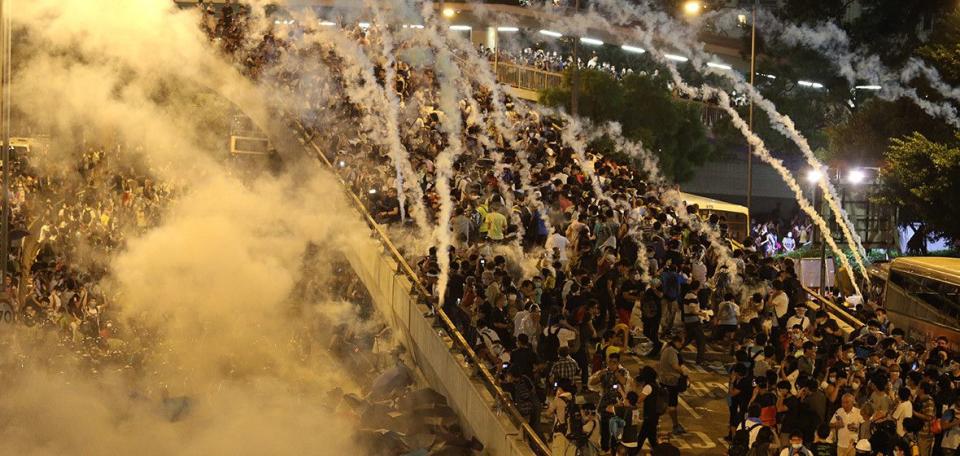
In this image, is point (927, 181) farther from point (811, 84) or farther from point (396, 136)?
point (396, 136)

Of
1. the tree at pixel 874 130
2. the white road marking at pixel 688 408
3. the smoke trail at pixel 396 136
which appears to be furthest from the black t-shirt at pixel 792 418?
the tree at pixel 874 130

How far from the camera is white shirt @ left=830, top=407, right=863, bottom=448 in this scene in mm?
11438

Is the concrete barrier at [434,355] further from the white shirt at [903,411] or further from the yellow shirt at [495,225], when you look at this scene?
the white shirt at [903,411]

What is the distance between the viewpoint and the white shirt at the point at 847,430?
37.5 feet

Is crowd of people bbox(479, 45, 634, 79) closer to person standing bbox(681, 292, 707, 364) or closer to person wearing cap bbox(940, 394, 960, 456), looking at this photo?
person standing bbox(681, 292, 707, 364)

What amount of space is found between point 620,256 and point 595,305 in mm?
2648

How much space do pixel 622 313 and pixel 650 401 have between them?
10.6 ft

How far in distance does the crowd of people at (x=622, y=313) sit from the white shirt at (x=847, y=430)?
1 cm

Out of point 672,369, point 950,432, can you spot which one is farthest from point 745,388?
point 950,432

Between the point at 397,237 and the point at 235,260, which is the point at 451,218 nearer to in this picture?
the point at 397,237

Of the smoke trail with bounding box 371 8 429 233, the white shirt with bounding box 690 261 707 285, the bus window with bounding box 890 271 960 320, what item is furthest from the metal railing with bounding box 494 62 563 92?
the white shirt with bounding box 690 261 707 285

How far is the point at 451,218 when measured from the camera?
1792 centimetres

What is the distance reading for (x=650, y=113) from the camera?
3309 centimetres

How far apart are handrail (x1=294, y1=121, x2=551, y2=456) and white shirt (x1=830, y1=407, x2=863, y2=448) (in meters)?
2.45
